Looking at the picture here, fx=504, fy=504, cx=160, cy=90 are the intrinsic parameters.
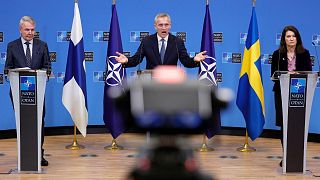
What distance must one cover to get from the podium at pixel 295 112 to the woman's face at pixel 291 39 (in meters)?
0.59

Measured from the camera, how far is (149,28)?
7.34m

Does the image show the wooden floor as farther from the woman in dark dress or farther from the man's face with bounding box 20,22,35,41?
the man's face with bounding box 20,22,35,41

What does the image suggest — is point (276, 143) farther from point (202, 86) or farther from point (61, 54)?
point (202, 86)

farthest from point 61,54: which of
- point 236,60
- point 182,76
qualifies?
point 182,76

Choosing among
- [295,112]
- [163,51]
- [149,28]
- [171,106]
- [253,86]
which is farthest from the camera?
[149,28]

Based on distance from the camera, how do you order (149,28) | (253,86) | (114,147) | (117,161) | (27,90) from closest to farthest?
1. (27,90)
2. (117,161)
3. (253,86)
4. (114,147)
5. (149,28)

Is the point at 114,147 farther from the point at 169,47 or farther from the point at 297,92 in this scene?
→ the point at 297,92

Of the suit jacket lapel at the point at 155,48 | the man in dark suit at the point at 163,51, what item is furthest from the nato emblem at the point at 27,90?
the suit jacket lapel at the point at 155,48

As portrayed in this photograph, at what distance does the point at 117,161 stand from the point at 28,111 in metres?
1.31

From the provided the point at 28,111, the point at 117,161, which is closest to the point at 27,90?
the point at 28,111

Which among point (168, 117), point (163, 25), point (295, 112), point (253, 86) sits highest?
point (163, 25)

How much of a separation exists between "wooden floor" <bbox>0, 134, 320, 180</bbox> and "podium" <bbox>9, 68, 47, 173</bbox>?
16 cm

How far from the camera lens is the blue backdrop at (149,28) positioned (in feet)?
23.1

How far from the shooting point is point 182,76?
101 cm
